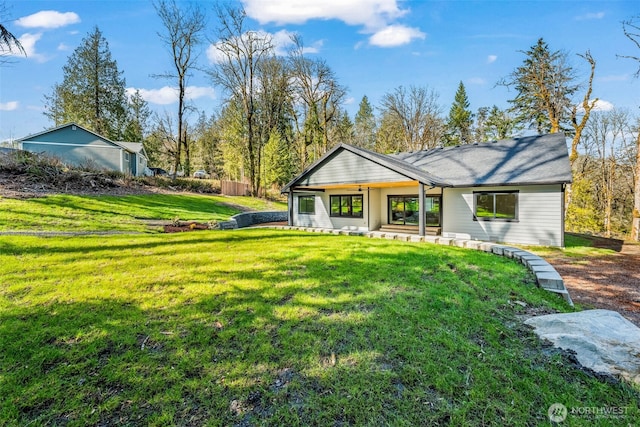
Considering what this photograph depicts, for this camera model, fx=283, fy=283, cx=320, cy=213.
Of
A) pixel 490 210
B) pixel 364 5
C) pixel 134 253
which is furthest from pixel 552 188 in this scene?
pixel 134 253

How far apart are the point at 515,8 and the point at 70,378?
1562cm

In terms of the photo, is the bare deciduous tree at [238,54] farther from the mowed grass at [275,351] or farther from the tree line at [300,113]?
the mowed grass at [275,351]

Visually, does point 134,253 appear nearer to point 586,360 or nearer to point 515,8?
point 586,360

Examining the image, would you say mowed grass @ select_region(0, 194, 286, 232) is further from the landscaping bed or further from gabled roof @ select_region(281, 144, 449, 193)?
the landscaping bed

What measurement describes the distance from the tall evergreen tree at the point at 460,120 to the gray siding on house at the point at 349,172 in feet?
84.2

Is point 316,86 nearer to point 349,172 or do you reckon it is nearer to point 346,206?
point 346,206

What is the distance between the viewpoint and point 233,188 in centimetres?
2462

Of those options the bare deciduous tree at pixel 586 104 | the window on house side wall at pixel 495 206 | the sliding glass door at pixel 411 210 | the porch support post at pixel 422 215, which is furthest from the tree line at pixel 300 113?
the porch support post at pixel 422 215

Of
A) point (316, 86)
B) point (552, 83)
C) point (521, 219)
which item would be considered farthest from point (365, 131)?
point (521, 219)

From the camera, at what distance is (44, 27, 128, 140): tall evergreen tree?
26.9m

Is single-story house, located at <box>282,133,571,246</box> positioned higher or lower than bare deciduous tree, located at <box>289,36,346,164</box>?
lower

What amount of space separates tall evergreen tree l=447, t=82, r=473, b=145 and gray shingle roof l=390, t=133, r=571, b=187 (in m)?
21.9

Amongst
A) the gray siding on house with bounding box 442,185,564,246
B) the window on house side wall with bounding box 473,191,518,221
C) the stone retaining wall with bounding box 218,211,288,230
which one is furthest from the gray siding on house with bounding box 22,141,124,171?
the window on house side wall with bounding box 473,191,518,221

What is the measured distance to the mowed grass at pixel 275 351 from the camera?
2059mm
